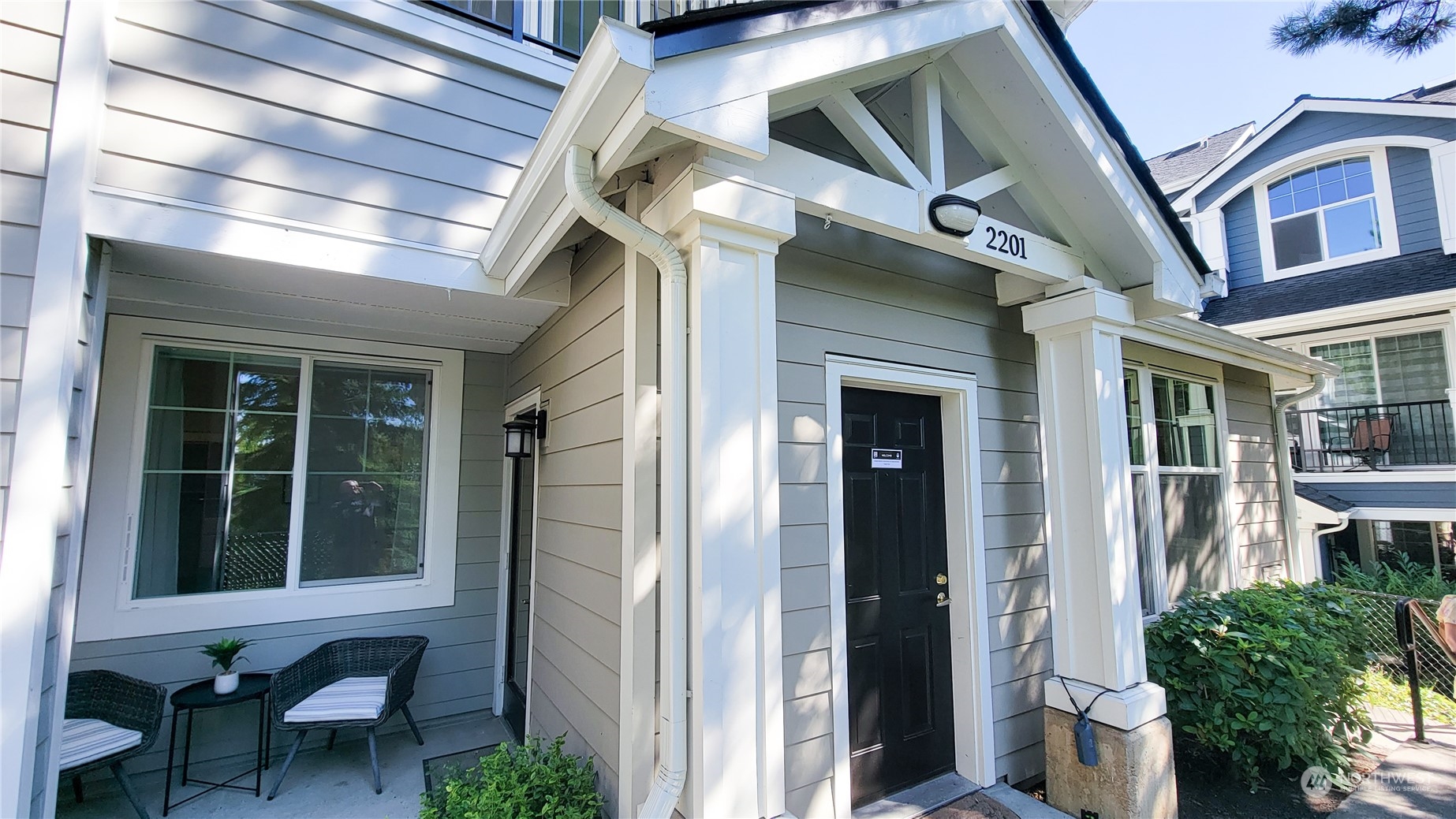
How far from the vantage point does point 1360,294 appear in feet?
24.7

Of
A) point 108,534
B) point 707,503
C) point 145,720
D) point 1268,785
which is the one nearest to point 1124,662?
point 1268,785

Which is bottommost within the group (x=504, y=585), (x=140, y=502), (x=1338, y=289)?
(x=504, y=585)

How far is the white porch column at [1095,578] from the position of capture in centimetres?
264

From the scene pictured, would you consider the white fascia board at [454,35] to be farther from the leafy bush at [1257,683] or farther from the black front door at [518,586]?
the leafy bush at [1257,683]

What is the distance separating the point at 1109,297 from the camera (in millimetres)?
2953

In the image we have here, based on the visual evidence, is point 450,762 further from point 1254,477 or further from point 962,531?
point 1254,477

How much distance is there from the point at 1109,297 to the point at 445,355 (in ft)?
12.9

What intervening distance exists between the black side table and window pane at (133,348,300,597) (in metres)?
0.52

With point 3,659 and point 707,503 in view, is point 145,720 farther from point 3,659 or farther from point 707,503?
point 707,503

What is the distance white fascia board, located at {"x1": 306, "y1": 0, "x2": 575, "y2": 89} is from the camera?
287cm

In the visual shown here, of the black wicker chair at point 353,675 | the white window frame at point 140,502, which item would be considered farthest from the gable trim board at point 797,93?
the black wicker chair at point 353,675

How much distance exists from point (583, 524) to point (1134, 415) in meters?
3.84

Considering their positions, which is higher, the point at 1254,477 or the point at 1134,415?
the point at 1134,415

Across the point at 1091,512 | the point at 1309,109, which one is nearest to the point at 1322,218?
the point at 1309,109
